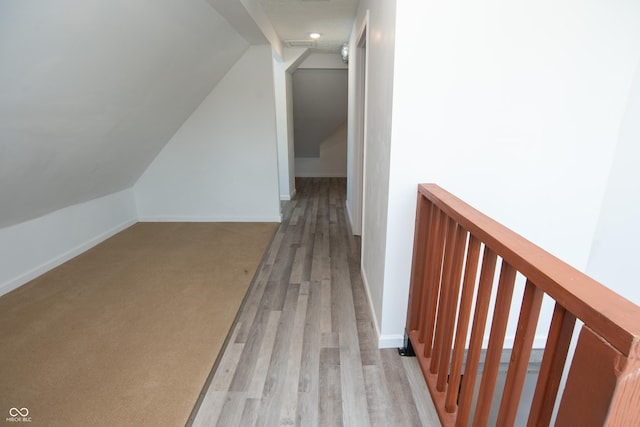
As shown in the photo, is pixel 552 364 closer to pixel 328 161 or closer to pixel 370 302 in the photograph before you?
pixel 370 302

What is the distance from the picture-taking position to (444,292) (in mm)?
1289

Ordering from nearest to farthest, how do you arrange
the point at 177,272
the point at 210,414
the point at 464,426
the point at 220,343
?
the point at 464,426 < the point at 210,414 < the point at 220,343 < the point at 177,272

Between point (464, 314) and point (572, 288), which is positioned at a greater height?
point (572, 288)

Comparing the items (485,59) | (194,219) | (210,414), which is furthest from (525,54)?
(194,219)

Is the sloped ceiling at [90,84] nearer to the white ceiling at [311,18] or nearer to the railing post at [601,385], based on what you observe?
the white ceiling at [311,18]

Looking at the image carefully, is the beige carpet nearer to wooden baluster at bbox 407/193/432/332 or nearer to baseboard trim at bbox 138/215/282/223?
baseboard trim at bbox 138/215/282/223

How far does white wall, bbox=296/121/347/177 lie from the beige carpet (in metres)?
4.16

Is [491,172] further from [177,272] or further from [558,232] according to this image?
[177,272]

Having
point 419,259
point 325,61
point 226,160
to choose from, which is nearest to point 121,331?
point 419,259

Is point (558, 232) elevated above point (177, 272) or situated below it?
above

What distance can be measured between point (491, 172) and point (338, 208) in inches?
127

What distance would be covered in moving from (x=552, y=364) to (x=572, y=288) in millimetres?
186

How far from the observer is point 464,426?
109cm

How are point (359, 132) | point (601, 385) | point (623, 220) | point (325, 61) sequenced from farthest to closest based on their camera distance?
point (325, 61) < point (359, 132) < point (623, 220) < point (601, 385)
